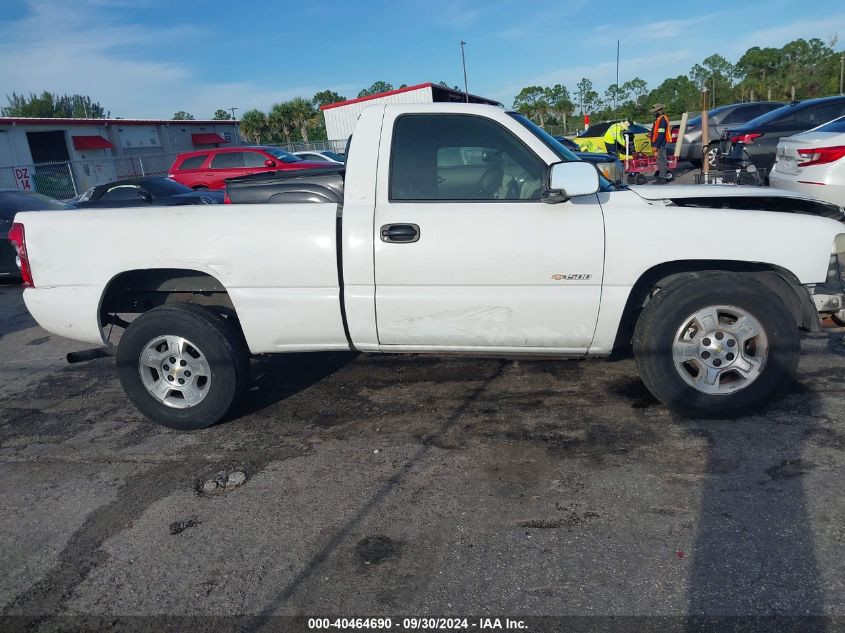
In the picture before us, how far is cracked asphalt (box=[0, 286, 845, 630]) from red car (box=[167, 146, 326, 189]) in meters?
14.0

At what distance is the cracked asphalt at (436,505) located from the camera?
260cm

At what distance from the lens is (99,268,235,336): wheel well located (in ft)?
13.8

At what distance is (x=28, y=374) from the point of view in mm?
5867

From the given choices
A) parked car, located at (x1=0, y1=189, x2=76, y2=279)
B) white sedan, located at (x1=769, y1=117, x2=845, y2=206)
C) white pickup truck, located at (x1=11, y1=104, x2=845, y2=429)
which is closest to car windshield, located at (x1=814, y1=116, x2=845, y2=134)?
white sedan, located at (x1=769, y1=117, x2=845, y2=206)

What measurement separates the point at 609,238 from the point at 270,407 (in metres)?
2.57

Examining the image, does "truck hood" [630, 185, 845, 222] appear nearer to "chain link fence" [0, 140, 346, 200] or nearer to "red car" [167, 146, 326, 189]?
"red car" [167, 146, 326, 189]

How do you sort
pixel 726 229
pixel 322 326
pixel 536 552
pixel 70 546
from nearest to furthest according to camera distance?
pixel 536 552, pixel 70 546, pixel 726 229, pixel 322 326

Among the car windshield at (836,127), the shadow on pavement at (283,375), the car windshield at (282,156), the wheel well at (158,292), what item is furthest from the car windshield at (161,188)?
the car windshield at (836,127)

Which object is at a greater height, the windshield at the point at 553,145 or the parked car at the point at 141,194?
the windshield at the point at 553,145

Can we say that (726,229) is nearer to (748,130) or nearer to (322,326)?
(322,326)

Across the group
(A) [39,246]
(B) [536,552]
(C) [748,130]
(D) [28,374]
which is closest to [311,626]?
(B) [536,552]

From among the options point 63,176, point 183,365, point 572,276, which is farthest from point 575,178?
point 63,176

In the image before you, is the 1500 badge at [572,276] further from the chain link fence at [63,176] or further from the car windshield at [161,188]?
the chain link fence at [63,176]

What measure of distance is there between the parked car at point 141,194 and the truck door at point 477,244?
26.8ft
